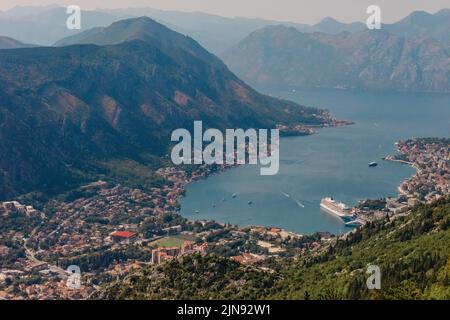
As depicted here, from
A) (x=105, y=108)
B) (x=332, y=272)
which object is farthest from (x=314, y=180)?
(x=332, y=272)

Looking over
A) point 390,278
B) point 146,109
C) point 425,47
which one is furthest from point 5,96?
point 425,47

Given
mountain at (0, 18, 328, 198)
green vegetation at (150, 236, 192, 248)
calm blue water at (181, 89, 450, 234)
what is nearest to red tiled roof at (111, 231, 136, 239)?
green vegetation at (150, 236, 192, 248)

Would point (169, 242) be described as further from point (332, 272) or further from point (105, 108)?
point (105, 108)

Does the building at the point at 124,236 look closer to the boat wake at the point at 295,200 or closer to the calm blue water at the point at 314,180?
the calm blue water at the point at 314,180

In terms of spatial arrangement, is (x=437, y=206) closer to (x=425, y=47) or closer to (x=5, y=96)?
(x=5, y=96)

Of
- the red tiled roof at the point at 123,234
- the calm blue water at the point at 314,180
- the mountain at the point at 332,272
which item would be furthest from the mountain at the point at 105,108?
the mountain at the point at 332,272

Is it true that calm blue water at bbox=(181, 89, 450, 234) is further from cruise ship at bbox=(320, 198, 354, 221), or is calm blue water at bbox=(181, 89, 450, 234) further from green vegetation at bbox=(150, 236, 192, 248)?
green vegetation at bbox=(150, 236, 192, 248)

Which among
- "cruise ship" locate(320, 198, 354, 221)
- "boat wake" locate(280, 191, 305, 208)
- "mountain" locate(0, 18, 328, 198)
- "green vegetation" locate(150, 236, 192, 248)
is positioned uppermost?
"mountain" locate(0, 18, 328, 198)
